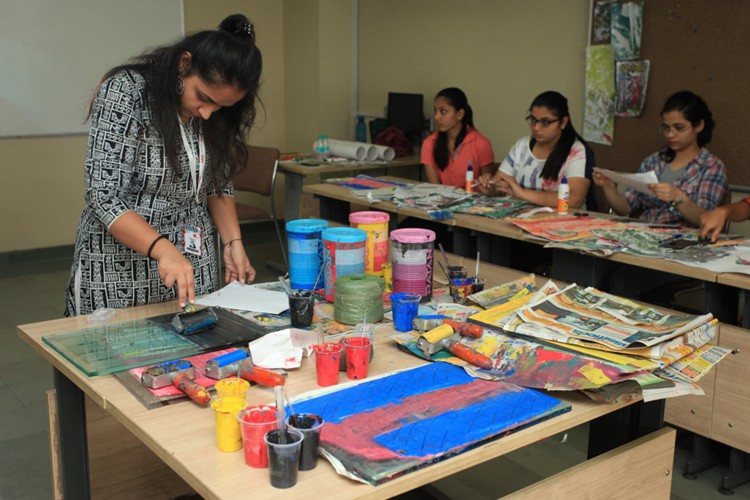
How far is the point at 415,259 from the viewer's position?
6.88 feet

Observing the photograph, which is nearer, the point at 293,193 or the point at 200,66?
the point at 200,66

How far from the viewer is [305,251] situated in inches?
85.5

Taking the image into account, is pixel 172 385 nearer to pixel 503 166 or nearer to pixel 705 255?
pixel 705 255

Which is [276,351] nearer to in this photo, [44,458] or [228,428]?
[228,428]

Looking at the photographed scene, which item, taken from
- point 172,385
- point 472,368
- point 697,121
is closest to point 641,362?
point 472,368

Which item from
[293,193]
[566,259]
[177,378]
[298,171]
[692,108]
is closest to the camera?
[177,378]

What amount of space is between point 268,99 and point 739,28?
387 cm

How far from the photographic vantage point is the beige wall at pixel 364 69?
15.9 feet

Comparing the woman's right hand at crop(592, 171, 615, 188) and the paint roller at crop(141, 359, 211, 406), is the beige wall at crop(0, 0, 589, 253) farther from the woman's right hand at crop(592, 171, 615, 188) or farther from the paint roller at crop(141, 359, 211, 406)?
the paint roller at crop(141, 359, 211, 406)

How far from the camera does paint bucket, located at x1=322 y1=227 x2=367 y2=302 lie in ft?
6.76

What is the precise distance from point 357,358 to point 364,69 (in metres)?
5.04

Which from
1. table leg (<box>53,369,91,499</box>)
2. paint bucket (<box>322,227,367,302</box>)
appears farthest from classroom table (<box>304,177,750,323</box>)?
table leg (<box>53,369,91,499</box>)

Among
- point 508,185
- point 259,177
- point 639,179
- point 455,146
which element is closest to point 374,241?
point 639,179

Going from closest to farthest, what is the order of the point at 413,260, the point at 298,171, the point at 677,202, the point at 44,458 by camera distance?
the point at 413,260 → the point at 44,458 → the point at 677,202 → the point at 298,171
